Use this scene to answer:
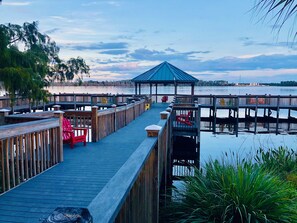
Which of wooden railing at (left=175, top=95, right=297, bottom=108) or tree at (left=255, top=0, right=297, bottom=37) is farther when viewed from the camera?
wooden railing at (left=175, top=95, right=297, bottom=108)

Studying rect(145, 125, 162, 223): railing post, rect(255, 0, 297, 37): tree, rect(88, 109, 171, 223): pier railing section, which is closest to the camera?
rect(255, 0, 297, 37): tree

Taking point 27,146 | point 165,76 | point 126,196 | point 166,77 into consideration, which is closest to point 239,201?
point 126,196

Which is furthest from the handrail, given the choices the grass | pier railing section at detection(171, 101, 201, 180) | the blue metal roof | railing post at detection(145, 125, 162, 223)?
the blue metal roof

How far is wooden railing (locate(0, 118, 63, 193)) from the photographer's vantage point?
4256 millimetres

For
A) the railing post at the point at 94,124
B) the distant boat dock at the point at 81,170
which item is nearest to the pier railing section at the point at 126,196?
the distant boat dock at the point at 81,170

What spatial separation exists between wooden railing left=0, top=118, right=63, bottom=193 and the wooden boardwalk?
0.17 m

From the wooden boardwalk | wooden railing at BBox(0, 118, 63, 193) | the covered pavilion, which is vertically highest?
the covered pavilion

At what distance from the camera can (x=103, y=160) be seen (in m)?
6.20

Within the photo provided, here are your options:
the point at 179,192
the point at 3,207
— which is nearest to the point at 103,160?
the point at 179,192

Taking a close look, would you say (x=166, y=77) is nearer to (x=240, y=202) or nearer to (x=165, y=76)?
(x=165, y=76)

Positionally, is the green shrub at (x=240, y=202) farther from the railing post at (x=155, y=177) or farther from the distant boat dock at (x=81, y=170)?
the distant boat dock at (x=81, y=170)

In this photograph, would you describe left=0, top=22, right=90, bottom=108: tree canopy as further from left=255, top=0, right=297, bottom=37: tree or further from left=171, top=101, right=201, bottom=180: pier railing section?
left=171, top=101, right=201, bottom=180: pier railing section

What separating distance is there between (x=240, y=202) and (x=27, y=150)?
12.3 ft

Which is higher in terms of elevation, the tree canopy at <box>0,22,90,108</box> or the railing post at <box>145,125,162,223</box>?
the tree canopy at <box>0,22,90,108</box>
